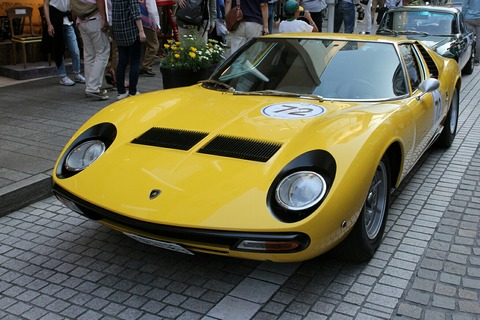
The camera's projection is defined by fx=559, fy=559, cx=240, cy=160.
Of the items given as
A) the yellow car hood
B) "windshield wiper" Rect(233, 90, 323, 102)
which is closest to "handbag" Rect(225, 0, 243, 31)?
"windshield wiper" Rect(233, 90, 323, 102)

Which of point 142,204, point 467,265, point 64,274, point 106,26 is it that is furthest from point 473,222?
point 106,26

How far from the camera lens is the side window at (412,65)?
469cm

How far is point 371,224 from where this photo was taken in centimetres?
371

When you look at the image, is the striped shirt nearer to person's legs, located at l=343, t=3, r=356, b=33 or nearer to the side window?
the side window

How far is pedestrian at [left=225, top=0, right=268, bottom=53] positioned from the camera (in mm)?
8172

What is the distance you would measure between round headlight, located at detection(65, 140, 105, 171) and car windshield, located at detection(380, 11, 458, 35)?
7948 millimetres

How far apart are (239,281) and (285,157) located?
0.81m

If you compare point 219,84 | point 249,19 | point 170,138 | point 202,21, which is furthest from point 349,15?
point 170,138

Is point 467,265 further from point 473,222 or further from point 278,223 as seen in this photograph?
point 278,223

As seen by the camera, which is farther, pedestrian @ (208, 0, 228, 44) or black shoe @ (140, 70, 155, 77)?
pedestrian @ (208, 0, 228, 44)

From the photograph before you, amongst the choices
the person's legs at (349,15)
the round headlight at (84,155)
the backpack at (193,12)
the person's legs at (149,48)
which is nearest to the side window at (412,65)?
the round headlight at (84,155)

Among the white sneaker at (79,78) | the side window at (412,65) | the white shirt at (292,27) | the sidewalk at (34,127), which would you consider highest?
the white shirt at (292,27)

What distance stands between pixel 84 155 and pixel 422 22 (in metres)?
8.49

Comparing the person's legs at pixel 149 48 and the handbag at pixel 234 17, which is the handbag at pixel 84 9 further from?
the handbag at pixel 234 17
